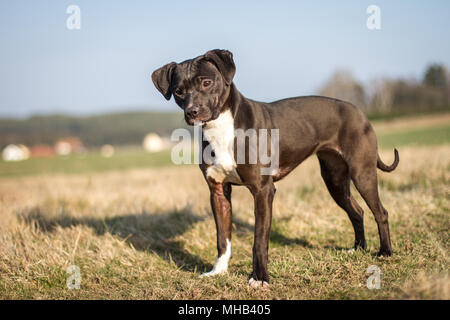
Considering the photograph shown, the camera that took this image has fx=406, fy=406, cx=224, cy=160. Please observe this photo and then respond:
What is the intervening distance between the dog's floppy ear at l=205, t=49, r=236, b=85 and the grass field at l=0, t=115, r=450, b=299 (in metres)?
2.02

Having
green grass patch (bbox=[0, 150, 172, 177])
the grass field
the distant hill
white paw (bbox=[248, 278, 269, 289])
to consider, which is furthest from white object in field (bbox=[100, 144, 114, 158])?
white paw (bbox=[248, 278, 269, 289])

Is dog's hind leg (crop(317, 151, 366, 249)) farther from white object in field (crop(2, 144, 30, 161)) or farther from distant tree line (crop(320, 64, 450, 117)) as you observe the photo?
white object in field (crop(2, 144, 30, 161))

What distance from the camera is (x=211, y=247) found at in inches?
219

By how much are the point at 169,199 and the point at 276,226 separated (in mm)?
2633

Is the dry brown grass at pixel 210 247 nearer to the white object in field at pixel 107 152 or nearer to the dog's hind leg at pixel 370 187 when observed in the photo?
the dog's hind leg at pixel 370 187

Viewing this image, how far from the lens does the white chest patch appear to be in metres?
4.09

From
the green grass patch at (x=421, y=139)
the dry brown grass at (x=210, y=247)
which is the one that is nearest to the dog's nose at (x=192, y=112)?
the dry brown grass at (x=210, y=247)

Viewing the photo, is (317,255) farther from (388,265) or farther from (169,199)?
(169,199)

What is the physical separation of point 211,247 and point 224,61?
104 inches

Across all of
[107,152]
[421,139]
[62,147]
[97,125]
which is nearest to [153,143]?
[107,152]

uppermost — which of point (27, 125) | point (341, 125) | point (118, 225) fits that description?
point (341, 125)

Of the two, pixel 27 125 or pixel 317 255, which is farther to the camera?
pixel 27 125

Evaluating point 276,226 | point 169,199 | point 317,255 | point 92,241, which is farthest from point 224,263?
point 169,199

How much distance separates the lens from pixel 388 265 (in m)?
4.25
